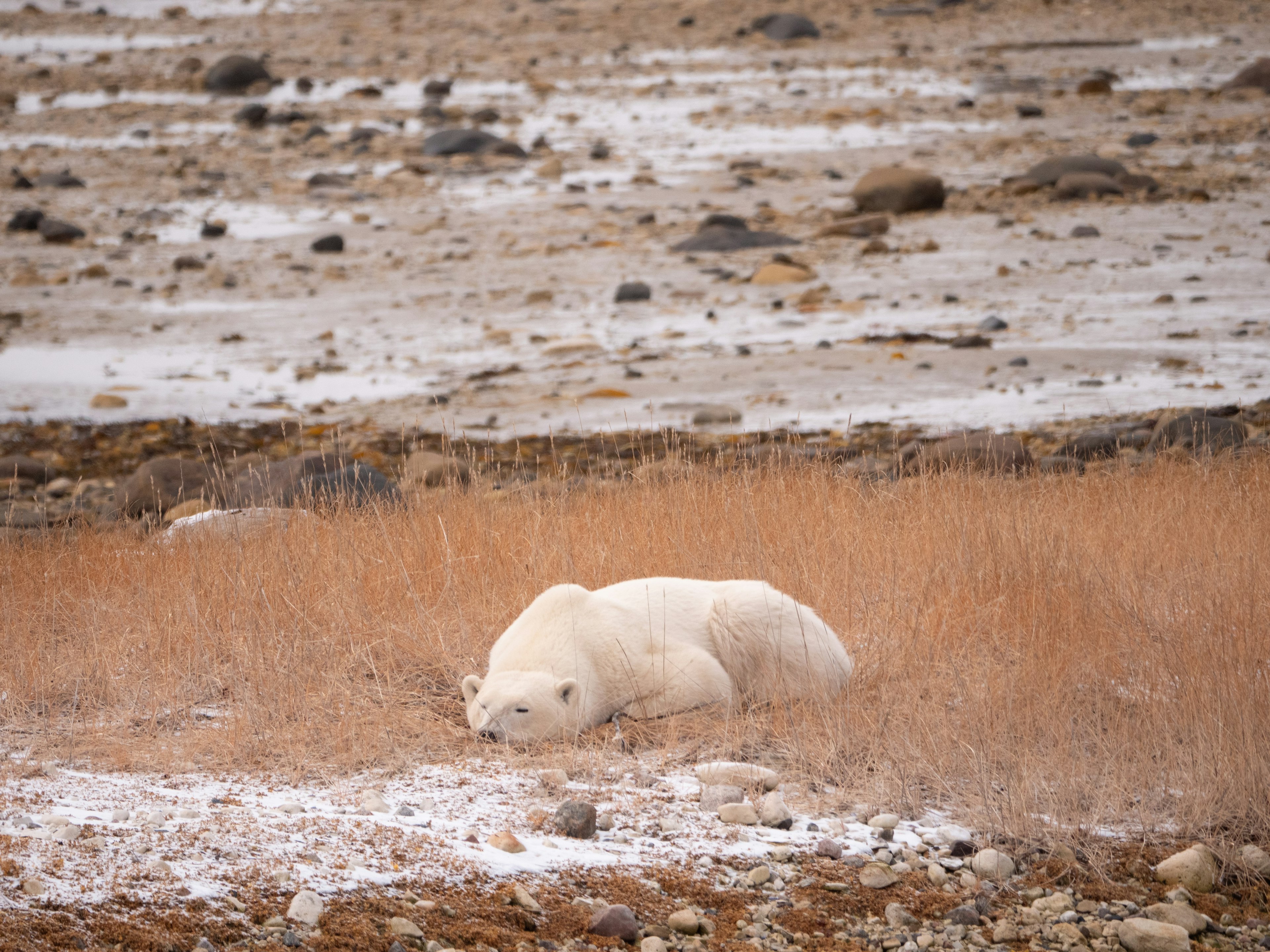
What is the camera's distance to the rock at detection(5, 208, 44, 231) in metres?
21.7

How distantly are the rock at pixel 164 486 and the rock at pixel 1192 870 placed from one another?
7921mm

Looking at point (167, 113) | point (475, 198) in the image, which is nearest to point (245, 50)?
point (167, 113)

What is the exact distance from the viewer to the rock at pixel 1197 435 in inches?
354

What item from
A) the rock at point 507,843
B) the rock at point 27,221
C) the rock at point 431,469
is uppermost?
the rock at point 27,221

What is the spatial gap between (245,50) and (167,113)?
28.7ft

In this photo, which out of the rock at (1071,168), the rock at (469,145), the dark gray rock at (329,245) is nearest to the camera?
the dark gray rock at (329,245)

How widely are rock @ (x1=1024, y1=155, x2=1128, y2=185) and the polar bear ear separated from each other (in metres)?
19.2

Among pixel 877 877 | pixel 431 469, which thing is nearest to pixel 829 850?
pixel 877 877

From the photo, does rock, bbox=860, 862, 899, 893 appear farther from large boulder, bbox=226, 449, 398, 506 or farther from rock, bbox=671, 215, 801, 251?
rock, bbox=671, 215, 801, 251

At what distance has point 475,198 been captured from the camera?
23.4m

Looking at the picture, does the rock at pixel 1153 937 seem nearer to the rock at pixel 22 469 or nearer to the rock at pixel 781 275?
the rock at pixel 22 469

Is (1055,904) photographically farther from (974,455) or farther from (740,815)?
(974,455)

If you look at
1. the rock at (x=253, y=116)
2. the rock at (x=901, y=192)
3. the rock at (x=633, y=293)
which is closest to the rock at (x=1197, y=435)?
the rock at (x=633, y=293)

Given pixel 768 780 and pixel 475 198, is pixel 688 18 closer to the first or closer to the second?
pixel 475 198
